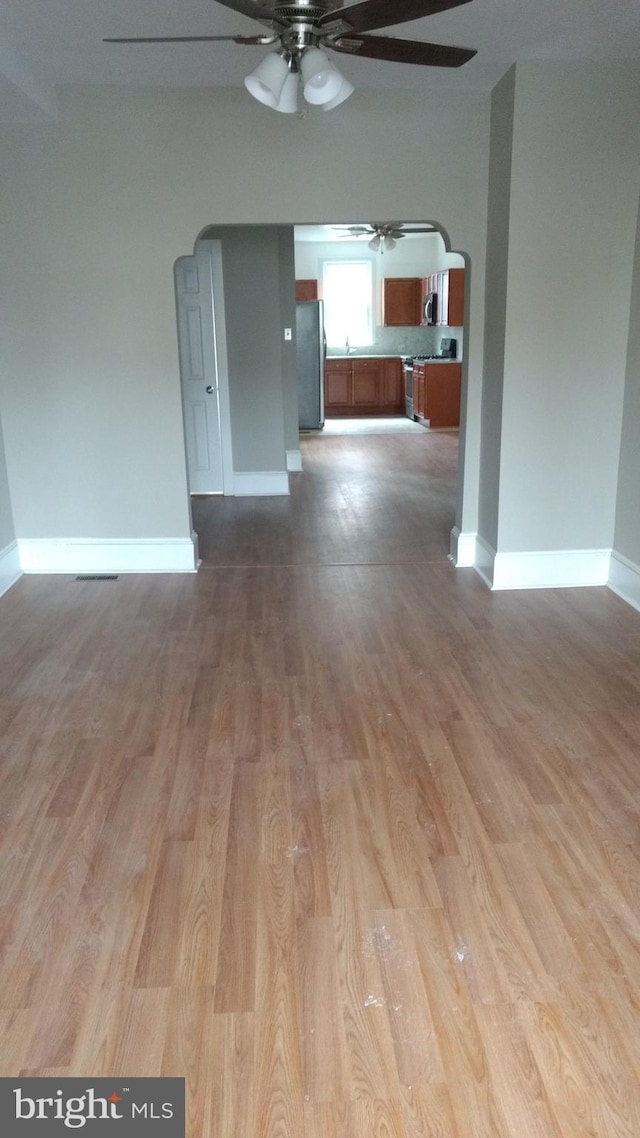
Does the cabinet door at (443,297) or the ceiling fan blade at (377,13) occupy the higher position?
the ceiling fan blade at (377,13)

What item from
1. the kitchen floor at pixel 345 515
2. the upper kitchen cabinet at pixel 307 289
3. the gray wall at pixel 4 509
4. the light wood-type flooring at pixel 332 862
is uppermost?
the upper kitchen cabinet at pixel 307 289

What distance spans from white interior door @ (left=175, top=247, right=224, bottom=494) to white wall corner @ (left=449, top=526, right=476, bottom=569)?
9.15ft

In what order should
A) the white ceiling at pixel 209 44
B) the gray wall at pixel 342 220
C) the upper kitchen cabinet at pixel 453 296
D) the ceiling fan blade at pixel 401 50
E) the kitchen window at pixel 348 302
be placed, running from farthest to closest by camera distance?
the kitchen window at pixel 348 302 < the upper kitchen cabinet at pixel 453 296 < the gray wall at pixel 342 220 < the white ceiling at pixel 209 44 < the ceiling fan blade at pixel 401 50

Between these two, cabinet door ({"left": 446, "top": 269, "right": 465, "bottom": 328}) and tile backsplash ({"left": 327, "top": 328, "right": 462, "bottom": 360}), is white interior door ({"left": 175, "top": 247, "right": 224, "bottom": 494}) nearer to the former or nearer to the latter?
cabinet door ({"left": 446, "top": 269, "right": 465, "bottom": 328})

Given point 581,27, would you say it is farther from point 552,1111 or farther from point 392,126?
point 552,1111

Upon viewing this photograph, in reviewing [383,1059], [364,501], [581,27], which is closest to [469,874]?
[383,1059]

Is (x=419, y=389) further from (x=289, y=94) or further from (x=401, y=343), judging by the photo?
(x=289, y=94)

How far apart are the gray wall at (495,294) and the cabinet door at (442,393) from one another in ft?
21.0

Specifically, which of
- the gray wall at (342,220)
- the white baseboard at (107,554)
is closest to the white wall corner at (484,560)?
the gray wall at (342,220)

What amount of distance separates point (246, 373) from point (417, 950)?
5804 millimetres

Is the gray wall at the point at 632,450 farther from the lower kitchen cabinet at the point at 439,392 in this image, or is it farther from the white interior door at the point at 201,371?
the lower kitchen cabinet at the point at 439,392

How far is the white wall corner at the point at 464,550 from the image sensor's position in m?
4.99

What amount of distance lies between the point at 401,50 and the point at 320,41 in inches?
12.0

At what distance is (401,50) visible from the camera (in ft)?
9.06
